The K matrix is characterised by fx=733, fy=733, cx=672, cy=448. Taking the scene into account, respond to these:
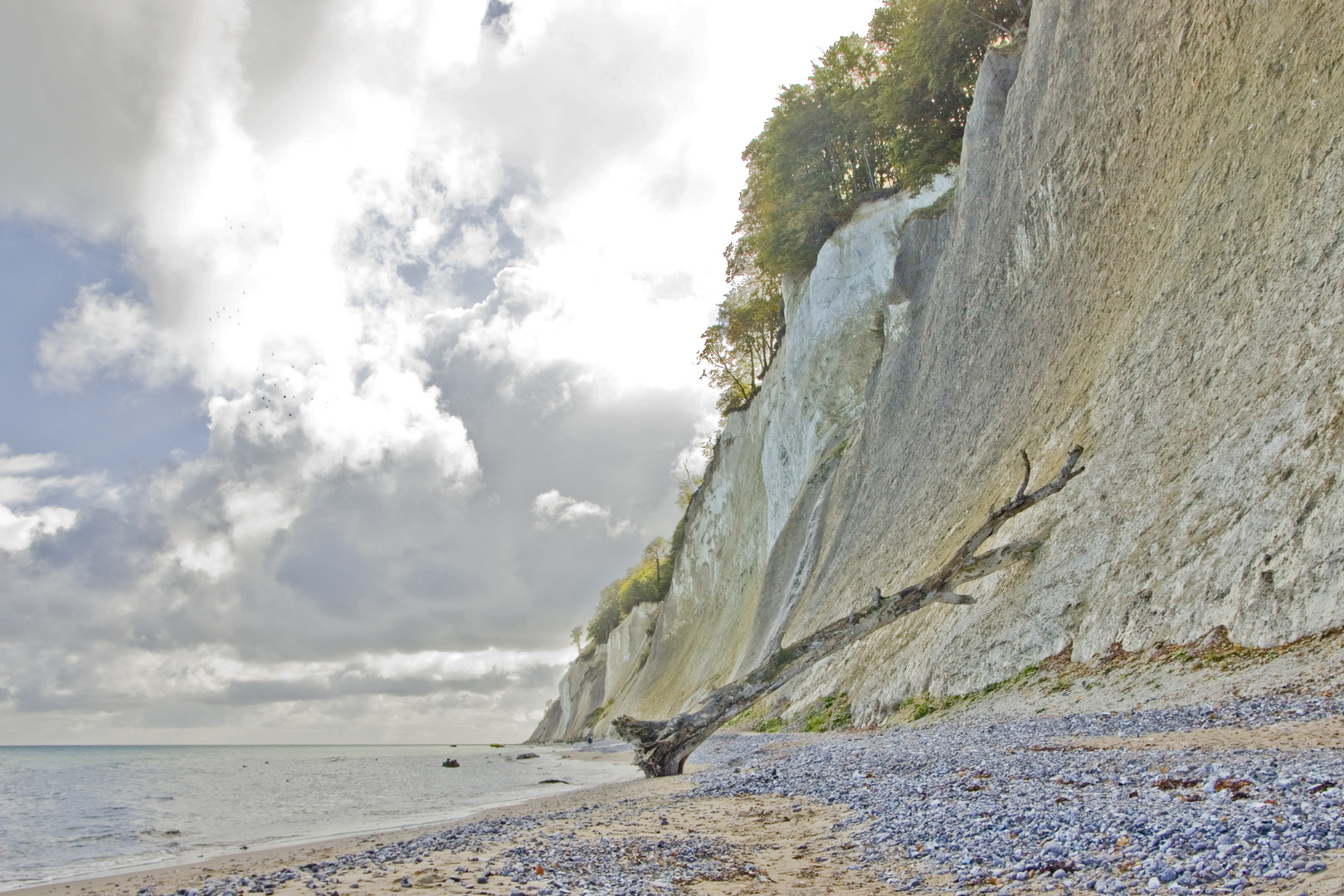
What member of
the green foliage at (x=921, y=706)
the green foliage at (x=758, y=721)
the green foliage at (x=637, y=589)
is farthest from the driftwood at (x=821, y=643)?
the green foliage at (x=637, y=589)

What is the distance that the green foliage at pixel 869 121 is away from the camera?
2866 cm

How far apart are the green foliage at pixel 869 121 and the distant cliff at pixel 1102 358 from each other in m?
2.57

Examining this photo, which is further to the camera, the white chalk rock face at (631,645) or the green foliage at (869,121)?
the white chalk rock face at (631,645)

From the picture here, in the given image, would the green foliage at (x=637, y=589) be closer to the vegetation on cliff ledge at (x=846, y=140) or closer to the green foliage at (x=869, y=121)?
the vegetation on cliff ledge at (x=846, y=140)

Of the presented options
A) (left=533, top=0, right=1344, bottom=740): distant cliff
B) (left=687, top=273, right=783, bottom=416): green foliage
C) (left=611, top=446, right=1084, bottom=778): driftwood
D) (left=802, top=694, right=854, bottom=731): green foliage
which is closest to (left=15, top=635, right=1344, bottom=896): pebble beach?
(left=533, top=0, right=1344, bottom=740): distant cliff

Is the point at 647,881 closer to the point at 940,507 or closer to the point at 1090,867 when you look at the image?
the point at 1090,867

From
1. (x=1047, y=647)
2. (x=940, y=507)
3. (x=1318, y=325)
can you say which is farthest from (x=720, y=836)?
(x=940, y=507)

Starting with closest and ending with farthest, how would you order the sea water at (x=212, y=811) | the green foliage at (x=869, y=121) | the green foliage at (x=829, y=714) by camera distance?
1. the sea water at (x=212, y=811)
2. the green foliage at (x=829, y=714)
3. the green foliage at (x=869, y=121)

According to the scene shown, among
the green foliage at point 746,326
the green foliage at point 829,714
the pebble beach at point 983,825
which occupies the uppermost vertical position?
the green foliage at point 746,326

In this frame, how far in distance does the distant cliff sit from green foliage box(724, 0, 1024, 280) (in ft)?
8.42

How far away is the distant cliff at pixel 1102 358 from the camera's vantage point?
10.0 m

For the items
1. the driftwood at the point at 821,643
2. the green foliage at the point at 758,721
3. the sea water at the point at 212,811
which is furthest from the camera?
the green foliage at the point at 758,721

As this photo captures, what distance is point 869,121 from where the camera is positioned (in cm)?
3509

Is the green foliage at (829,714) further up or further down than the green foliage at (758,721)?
further up
